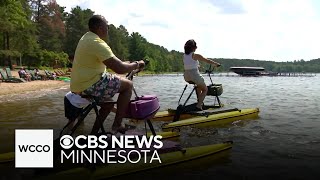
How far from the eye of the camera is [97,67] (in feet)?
19.8

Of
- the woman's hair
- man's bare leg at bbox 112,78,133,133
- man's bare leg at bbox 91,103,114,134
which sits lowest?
man's bare leg at bbox 91,103,114,134

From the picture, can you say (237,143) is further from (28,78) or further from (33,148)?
(28,78)

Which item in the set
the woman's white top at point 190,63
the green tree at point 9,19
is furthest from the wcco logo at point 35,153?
the green tree at point 9,19

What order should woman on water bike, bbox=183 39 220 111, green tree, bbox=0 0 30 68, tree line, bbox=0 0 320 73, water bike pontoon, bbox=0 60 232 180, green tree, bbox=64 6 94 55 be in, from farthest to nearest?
green tree, bbox=64 6 94 55 → tree line, bbox=0 0 320 73 → green tree, bbox=0 0 30 68 → woman on water bike, bbox=183 39 220 111 → water bike pontoon, bbox=0 60 232 180

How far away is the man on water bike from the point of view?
19.2ft

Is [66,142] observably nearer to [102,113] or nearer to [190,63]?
[102,113]

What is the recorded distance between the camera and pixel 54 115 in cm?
1362

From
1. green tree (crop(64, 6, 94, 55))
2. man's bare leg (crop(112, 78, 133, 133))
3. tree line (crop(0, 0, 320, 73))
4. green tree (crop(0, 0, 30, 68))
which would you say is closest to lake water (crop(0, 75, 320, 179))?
man's bare leg (crop(112, 78, 133, 133))

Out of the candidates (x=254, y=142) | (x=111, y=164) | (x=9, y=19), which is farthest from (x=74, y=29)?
(x=111, y=164)

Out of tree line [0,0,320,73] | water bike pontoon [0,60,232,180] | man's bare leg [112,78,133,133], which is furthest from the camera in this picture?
tree line [0,0,320,73]

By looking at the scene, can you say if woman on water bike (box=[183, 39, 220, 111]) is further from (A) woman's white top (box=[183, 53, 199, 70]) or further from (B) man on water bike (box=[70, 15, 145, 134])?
(B) man on water bike (box=[70, 15, 145, 134])

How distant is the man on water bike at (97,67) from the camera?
585 centimetres

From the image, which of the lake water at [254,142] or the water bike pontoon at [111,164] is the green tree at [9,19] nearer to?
the lake water at [254,142]

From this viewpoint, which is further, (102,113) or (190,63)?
(190,63)
